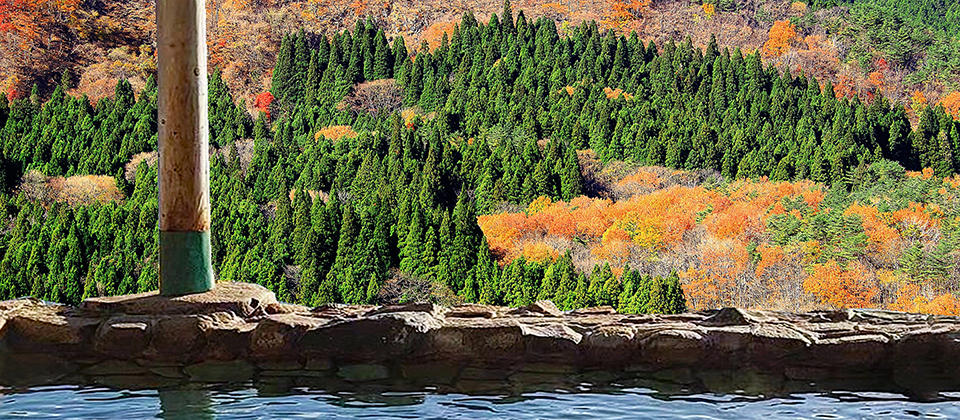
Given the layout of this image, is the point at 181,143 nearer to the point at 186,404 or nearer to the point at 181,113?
the point at 181,113

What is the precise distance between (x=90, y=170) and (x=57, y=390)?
21.5 m

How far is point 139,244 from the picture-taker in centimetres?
2041

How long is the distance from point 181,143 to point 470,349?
5.60 ft

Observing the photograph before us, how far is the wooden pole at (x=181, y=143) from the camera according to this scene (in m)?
5.08

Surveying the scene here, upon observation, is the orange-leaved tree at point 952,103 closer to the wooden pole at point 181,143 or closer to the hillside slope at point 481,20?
the hillside slope at point 481,20

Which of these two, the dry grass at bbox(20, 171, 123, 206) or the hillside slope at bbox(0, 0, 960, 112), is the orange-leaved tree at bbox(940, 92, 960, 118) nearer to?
the hillside slope at bbox(0, 0, 960, 112)

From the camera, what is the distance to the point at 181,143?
5.11m

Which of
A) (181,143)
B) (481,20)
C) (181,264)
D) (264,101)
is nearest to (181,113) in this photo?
(181,143)

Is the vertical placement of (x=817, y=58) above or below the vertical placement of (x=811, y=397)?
above

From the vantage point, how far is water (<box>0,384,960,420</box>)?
378 cm

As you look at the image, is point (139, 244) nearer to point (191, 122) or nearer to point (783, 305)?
point (783, 305)

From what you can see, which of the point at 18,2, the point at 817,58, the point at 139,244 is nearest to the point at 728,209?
the point at 817,58

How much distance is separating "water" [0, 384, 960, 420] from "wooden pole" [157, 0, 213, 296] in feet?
3.20

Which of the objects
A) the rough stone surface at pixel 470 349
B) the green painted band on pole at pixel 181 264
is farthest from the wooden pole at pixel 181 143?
the rough stone surface at pixel 470 349
